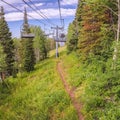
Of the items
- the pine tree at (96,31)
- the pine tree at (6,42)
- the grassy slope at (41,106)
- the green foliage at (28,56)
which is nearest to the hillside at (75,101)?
the grassy slope at (41,106)

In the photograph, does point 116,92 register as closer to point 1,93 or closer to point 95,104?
point 95,104

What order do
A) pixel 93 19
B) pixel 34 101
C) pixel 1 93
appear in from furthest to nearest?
pixel 1 93 → pixel 93 19 → pixel 34 101

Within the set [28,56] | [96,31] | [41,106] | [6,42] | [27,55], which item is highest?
[96,31]

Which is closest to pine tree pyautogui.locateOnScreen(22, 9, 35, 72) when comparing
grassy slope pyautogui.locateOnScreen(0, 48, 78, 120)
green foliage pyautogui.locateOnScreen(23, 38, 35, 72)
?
green foliage pyautogui.locateOnScreen(23, 38, 35, 72)

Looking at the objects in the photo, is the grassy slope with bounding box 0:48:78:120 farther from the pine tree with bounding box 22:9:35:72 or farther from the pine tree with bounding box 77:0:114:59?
the pine tree with bounding box 22:9:35:72

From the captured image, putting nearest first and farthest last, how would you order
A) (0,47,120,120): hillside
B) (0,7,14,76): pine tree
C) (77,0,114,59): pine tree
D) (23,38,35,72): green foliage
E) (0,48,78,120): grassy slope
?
(0,47,120,120): hillside
(0,48,78,120): grassy slope
(77,0,114,59): pine tree
(0,7,14,76): pine tree
(23,38,35,72): green foliage

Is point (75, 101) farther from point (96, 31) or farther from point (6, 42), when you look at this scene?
point (6, 42)

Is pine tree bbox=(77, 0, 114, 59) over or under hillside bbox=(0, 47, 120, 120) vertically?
over

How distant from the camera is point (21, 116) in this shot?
86.6 ft

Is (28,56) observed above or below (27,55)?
below

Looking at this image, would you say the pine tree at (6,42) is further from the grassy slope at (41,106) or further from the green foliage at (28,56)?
the grassy slope at (41,106)

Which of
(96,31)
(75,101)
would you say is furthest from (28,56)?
(75,101)

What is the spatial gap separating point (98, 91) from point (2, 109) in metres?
14.4

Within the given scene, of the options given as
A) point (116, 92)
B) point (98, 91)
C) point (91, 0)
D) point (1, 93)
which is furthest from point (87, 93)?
point (1, 93)
